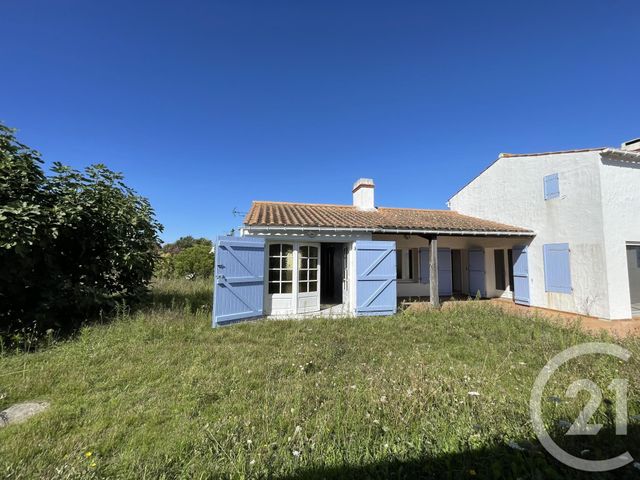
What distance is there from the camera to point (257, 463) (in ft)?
7.21

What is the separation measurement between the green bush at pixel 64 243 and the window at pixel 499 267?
12.4m

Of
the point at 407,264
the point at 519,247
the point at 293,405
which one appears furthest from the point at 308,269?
the point at 519,247

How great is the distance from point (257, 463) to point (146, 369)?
277 centimetres

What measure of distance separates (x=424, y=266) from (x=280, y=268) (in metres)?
6.57

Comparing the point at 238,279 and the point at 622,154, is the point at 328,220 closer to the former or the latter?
the point at 238,279

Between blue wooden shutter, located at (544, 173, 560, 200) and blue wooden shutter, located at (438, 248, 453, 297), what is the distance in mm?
3907

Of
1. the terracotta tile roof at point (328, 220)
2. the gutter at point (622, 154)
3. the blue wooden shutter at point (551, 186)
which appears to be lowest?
the terracotta tile roof at point (328, 220)

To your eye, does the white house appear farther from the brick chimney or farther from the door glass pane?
the brick chimney

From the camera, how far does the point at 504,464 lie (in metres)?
2.08

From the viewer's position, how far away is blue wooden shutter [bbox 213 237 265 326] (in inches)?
264

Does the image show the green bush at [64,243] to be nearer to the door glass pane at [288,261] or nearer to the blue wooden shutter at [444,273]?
the door glass pane at [288,261]
